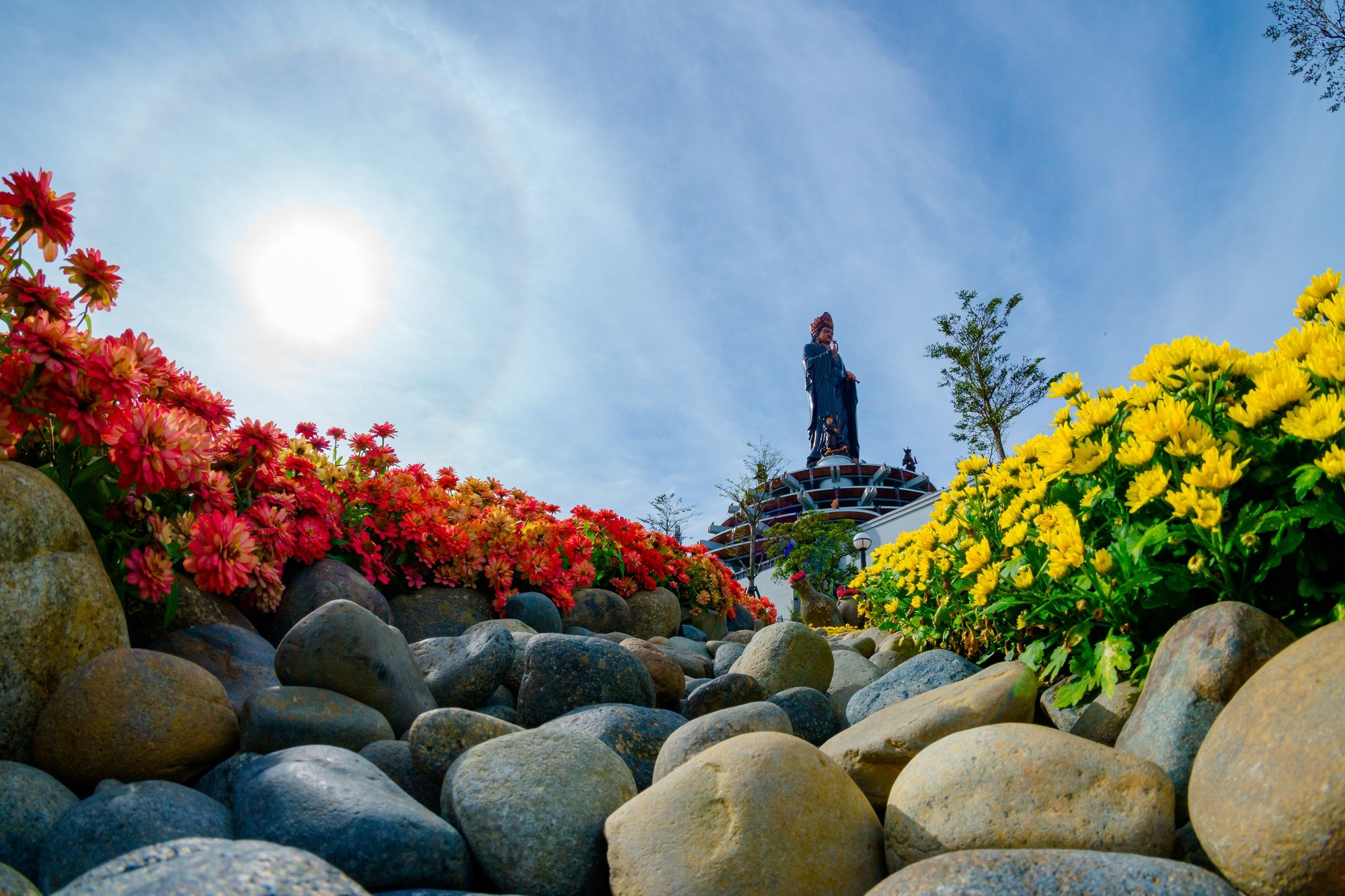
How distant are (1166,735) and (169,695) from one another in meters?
3.10

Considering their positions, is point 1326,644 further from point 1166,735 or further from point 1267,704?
point 1166,735

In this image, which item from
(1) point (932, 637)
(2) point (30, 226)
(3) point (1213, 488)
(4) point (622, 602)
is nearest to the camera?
(3) point (1213, 488)

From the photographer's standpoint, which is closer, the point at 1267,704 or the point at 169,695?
the point at 1267,704

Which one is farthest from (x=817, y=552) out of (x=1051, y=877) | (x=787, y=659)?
(x=1051, y=877)

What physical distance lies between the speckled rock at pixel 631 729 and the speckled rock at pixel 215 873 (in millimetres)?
1622

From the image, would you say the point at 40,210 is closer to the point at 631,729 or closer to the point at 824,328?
the point at 631,729

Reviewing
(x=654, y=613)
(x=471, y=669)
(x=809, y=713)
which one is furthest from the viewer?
(x=654, y=613)

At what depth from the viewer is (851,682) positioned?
466 centimetres

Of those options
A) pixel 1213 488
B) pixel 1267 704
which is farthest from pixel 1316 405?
pixel 1267 704

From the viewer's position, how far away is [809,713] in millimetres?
3492

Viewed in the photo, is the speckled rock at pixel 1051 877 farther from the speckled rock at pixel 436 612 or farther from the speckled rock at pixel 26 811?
the speckled rock at pixel 436 612

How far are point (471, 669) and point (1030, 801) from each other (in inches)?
102

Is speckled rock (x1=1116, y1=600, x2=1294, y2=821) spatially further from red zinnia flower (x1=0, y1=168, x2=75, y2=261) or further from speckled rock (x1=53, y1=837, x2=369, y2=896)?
red zinnia flower (x1=0, y1=168, x2=75, y2=261)

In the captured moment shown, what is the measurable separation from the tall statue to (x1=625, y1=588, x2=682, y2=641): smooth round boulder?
2985cm
